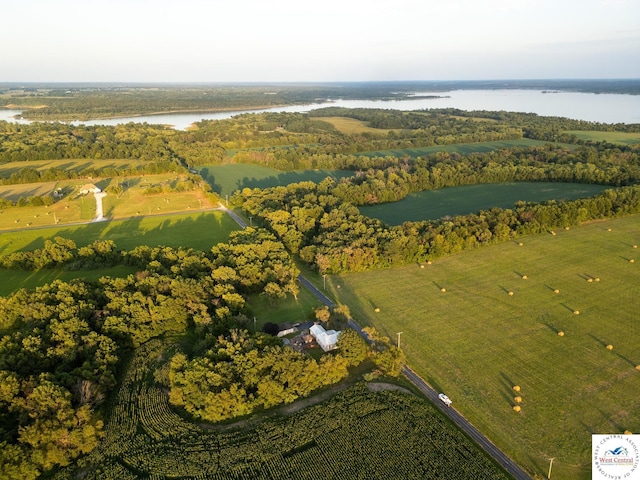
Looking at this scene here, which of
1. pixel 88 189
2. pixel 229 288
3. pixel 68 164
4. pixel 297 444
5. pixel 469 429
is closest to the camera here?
pixel 297 444

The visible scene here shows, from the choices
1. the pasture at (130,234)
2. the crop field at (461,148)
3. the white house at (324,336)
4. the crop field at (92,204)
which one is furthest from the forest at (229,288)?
the crop field at (461,148)

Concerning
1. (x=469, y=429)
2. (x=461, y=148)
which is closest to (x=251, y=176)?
(x=461, y=148)

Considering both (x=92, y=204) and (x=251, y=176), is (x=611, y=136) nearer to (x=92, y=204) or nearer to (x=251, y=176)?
(x=251, y=176)

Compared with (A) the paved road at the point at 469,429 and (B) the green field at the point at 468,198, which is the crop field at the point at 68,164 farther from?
(A) the paved road at the point at 469,429

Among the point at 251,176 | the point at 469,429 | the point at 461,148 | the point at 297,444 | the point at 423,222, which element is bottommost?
the point at 469,429

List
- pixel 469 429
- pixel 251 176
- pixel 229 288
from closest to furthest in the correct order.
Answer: pixel 469 429 < pixel 229 288 < pixel 251 176

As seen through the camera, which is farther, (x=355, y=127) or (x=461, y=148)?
(x=355, y=127)

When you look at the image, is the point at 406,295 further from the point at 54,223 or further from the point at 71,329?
the point at 54,223

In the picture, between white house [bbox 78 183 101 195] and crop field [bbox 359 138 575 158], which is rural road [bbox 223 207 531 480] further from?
crop field [bbox 359 138 575 158]
